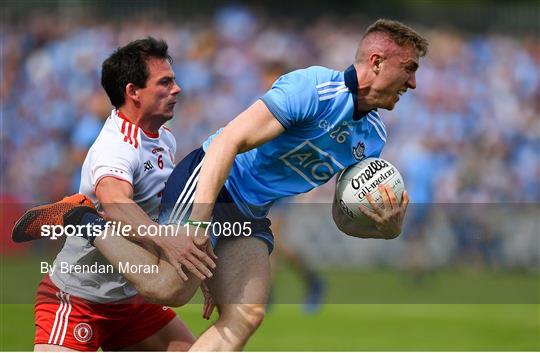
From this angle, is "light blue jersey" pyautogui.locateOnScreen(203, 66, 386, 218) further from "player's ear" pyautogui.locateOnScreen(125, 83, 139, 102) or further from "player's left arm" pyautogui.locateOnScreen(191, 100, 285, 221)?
"player's ear" pyautogui.locateOnScreen(125, 83, 139, 102)

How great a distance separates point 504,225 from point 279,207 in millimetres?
5560

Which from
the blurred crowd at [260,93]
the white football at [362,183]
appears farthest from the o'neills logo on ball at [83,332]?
the blurred crowd at [260,93]

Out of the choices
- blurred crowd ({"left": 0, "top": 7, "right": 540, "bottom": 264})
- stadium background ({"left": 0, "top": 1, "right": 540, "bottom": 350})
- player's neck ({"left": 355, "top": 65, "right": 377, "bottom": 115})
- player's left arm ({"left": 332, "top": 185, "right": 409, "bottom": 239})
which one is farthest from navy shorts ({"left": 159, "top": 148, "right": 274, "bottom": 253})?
blurred crowd ({"left": 0, "top": 7, "right": 540, "bottom": 264})

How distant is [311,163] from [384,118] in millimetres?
13163

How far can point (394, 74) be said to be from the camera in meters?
6.16

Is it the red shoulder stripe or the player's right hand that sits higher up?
the red shoulder stripe

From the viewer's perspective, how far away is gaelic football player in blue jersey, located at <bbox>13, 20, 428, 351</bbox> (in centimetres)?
589

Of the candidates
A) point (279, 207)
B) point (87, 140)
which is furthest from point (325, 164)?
point (87, 140)

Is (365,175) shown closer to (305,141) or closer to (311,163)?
(311,163)

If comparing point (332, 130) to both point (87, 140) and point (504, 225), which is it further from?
point (504, 225)

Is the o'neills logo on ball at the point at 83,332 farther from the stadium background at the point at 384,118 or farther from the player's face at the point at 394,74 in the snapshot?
the stadium background at the point at 384,118

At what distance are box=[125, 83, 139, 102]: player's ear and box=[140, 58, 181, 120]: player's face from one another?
30 mm

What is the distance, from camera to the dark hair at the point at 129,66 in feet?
21.9

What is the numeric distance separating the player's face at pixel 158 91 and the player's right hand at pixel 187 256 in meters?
1.05
